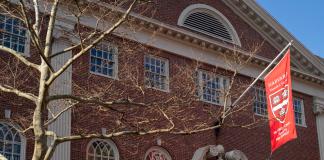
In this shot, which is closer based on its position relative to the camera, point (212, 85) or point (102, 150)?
point (102, 150)

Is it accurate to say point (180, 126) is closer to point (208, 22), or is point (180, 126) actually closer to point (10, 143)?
point (208, 22)

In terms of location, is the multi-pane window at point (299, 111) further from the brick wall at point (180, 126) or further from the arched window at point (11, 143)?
the arched window at point (11, 143)

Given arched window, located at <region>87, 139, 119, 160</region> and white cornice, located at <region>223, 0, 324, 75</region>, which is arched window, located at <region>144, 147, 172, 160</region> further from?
white cornice, located at <region>223, 0, 324, 75</region>

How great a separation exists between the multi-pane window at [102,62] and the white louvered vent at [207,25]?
208 inches

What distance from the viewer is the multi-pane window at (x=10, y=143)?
1781cm

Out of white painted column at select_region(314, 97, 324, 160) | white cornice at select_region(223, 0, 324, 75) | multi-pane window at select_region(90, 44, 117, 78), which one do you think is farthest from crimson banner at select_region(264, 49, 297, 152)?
white painted column at select_region(314, 97, 324, 160)

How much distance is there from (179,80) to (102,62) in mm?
3384

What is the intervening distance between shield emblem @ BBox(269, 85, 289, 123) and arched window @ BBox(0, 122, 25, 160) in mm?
7984

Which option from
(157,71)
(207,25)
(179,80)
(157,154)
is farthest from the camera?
(207,25)

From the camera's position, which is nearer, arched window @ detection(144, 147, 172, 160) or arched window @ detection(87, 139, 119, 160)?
arched window @ detection(87, 139, 119, 160)

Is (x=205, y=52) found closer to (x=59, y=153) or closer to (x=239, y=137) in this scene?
(x=239, y=137)

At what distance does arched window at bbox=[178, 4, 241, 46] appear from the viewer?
26.1 metres

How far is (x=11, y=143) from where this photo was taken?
707 inches

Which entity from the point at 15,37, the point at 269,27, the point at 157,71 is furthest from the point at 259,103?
the point at 15,37
